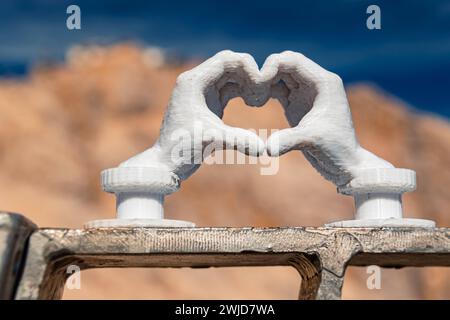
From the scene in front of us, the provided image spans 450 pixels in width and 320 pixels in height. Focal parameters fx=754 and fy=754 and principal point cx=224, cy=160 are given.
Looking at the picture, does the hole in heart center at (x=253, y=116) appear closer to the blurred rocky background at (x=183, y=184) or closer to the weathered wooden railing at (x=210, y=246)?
the blurred rocky background at (x=183, y=184)

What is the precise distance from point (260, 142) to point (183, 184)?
48.2 feet

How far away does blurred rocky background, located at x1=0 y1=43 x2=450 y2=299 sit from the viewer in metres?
14.6

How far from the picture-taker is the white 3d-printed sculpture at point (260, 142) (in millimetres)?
3002

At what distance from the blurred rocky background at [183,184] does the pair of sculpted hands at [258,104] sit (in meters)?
9.25

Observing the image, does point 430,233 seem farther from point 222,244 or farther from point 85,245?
point 85,245

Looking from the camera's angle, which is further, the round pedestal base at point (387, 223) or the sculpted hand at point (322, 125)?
the sculpted hand at point (322, 125)

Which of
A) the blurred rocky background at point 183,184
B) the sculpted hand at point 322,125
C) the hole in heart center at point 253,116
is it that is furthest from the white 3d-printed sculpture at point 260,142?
the hole in heart center at point 253,116

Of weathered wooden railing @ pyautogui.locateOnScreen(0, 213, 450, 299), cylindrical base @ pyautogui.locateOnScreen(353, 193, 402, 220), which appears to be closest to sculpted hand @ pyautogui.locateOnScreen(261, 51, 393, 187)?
cylindrical base @ pyautogui.locateOnScreen(353, 193, 402, 220)

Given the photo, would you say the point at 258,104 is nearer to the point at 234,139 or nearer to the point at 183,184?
the point at 234,139

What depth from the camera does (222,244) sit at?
2.65 metres

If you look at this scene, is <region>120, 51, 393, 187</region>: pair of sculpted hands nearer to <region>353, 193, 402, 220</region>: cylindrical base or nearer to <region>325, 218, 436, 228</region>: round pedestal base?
<region>353, 193, 402, 220</region>: cylindrical base

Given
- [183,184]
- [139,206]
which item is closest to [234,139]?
[139,206]

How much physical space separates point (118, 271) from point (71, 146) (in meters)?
4.03

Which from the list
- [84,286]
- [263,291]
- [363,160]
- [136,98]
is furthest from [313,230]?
[136,98]
